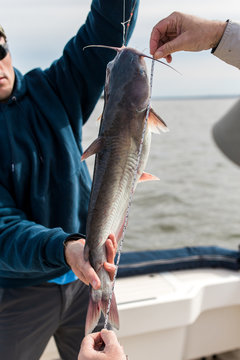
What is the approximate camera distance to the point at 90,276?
5.24 ft

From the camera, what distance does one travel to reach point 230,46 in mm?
1681

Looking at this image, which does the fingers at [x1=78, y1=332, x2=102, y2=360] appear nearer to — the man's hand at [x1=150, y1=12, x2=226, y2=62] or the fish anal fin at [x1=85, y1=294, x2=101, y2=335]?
the fish anal fin at [x1=85, y1=294, x2=101, y2=335]

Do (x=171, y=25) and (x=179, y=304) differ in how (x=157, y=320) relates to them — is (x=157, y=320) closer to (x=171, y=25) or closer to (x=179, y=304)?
(x=179, y=304)

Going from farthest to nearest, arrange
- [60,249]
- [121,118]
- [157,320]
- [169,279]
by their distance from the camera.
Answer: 1. [169,279]
2. [157,320]
3. [60,249]
4. [121,118]

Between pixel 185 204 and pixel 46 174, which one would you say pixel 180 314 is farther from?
pixel 185 204

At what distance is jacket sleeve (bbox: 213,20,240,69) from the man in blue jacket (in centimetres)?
58

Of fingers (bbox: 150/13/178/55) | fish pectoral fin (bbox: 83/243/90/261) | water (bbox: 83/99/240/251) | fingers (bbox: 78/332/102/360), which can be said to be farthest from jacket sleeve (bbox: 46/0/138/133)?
water (bbox: 83/99/240/251)

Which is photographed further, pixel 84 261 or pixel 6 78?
pixel 6 78

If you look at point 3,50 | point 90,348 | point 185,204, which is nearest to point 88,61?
point 3,50

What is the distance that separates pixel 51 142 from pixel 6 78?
0.44 meters

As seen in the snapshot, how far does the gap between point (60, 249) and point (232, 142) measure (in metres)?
0.91

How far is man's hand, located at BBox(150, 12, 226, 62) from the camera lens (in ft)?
5.21

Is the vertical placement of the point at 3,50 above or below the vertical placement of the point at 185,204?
above

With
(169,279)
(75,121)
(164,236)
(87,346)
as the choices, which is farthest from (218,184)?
(87,346)
